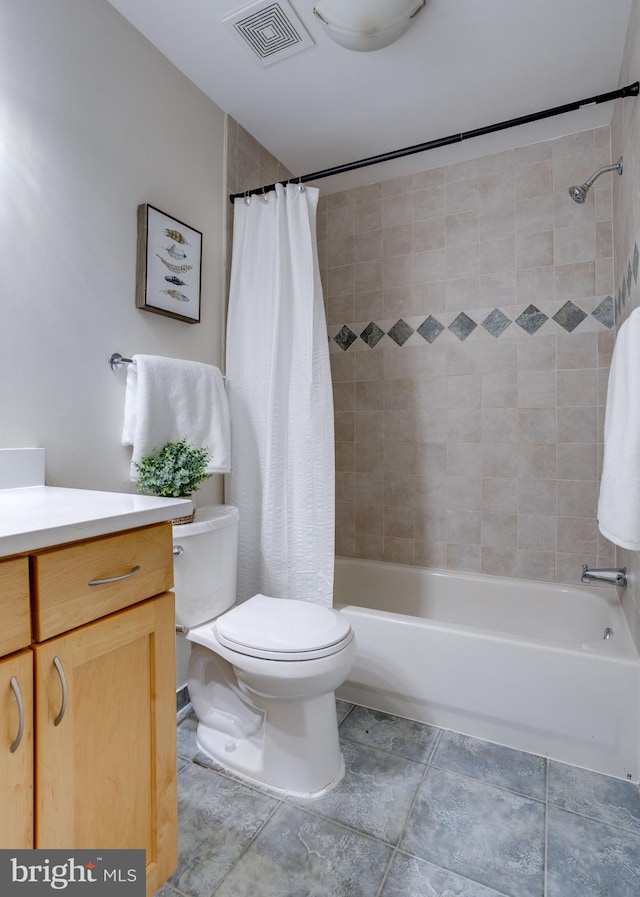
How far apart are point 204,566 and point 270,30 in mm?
1773

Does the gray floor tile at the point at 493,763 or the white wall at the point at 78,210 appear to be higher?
the white wall at the point at 78,210

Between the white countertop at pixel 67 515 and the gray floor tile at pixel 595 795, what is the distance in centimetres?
136

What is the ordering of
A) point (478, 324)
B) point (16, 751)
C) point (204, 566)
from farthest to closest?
point (478, 324)
point (204, 566)
point (16, 751)

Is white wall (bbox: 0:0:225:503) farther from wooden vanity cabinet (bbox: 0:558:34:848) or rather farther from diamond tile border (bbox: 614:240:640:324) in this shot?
diamond tile border (bbox: 614:240:640:324)

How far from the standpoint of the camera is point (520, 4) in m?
1.52

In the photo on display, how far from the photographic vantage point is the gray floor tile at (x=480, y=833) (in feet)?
3.74

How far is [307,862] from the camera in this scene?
45.8 inches

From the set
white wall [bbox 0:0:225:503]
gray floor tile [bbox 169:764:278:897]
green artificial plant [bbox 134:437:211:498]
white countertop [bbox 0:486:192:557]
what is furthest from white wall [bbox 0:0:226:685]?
gray floor tile [bbox 169:764:278:897]

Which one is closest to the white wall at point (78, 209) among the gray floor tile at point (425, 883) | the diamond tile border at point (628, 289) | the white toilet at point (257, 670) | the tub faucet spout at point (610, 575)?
the white toilet at point (257, 670)

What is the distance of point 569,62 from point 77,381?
2.05 meters

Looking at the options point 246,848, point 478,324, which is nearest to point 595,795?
point 246,848

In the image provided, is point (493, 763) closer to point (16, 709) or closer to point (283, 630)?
point (283, 630)

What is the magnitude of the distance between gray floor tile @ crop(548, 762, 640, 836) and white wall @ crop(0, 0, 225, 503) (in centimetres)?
162

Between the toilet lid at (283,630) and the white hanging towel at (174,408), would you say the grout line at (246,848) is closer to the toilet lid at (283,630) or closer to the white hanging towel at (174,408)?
the toilet lid at (283,630)
